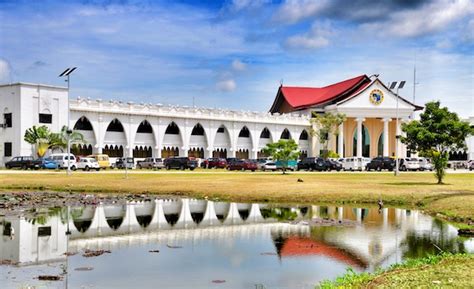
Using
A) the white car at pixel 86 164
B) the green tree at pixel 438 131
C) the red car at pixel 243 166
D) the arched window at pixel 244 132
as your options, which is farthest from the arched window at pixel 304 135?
the green tree at pixel 438 131

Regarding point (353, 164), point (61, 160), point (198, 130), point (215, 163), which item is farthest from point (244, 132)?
point (61, 160)

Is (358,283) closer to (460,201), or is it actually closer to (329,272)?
A: (329,272)

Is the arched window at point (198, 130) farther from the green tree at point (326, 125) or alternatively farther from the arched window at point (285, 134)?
the green tree at point (326, 125)

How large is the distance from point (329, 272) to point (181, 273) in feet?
11.3

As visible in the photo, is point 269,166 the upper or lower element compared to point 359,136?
lower

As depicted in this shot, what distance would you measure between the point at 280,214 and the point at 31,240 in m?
10.8

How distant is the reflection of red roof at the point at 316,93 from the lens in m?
97.1

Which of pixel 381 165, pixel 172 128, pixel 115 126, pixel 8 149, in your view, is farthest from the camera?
pixel 172 128

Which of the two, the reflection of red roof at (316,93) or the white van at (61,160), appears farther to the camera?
the reflection of red roof at (316,93)

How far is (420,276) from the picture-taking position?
12180 mm

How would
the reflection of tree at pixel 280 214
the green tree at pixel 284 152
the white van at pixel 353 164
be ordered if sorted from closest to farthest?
the reflection of tree at pixel 280 214
the green tree at pixel 284 152
the white van at pixel 353 164

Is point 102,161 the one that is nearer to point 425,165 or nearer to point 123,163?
point 123,163

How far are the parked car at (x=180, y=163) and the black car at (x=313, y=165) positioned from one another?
12168 mm

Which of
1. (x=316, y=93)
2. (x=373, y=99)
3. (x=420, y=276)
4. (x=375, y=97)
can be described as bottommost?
(x=420, y=276)
